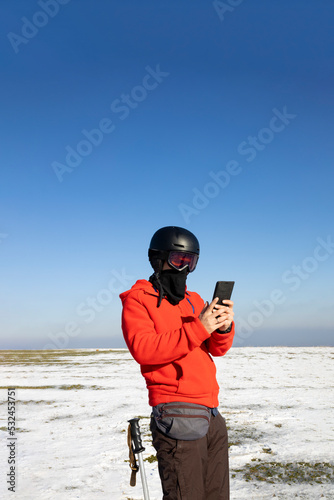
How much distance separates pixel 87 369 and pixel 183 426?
711 inches

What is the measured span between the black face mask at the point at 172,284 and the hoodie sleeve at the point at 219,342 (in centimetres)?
42

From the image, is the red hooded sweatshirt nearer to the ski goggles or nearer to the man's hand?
the man's hand

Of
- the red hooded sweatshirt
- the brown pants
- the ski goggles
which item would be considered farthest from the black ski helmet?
the brown pants

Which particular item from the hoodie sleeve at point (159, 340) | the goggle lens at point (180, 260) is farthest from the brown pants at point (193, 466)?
the goggle lens at point (180, 260)

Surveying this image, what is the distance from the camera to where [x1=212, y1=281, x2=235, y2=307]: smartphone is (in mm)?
2754

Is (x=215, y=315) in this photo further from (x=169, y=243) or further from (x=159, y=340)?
(x=169, y=243)

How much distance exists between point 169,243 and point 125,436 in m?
6.46

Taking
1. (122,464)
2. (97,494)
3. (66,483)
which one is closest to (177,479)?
(97,494)

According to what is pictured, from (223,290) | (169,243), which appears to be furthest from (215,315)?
(169,243)

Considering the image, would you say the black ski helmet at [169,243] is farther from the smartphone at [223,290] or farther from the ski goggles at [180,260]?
the smartphone at [223,290]

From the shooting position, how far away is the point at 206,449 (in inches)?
114

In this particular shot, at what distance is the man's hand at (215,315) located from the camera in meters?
2.60

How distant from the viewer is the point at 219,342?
307cm

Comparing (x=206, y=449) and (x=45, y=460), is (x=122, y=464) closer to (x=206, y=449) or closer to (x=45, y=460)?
(x=45, y=460)
